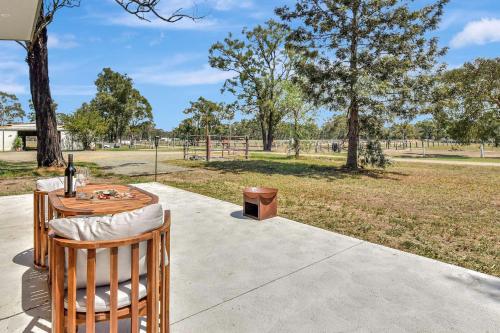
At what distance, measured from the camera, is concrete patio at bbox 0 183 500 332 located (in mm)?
1904

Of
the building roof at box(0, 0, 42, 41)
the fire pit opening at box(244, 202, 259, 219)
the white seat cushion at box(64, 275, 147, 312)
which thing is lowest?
the fire pit opening at box(244, 202, 259, 219)

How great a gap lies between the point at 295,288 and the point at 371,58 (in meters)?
10.4

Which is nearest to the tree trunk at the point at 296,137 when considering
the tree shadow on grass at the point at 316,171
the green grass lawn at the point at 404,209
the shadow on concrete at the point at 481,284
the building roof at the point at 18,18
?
the tree shadow on grass at the point at 316,171

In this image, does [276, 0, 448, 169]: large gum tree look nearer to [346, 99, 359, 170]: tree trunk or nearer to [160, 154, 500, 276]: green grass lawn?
[346, 99, 359, 170]: tree trunk

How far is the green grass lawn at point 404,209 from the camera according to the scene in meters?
3.43

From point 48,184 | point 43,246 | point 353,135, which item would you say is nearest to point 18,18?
point 48,184

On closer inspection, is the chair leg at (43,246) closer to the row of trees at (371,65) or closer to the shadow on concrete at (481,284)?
the shadow on concrete at (481,284)

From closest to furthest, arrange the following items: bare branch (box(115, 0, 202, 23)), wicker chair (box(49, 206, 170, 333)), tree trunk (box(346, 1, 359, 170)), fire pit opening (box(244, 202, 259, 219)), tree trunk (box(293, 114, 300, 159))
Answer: wicker chair (box(49, 206, 170, 333)) → fire pit opening (box(244, 202, 259, 219)) → bare branch (box(115, 0, 202, 23)) → tree trunk (box(346, 1, 359, 170)) → tree trunk (box(293, 114, 300, 159))

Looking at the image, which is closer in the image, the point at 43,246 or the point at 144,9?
the point at 43,246

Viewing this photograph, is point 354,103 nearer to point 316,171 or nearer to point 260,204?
point 316,171

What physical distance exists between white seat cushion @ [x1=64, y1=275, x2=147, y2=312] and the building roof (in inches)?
177

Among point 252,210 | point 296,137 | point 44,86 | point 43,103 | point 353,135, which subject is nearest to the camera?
point 252,210

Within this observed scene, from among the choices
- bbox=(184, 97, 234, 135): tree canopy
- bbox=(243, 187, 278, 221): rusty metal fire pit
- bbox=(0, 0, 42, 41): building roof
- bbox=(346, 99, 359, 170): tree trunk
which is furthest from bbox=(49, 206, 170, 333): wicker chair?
bbox=(184, 97, 234, 135): tree canopy

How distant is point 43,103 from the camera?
9.77 metres
